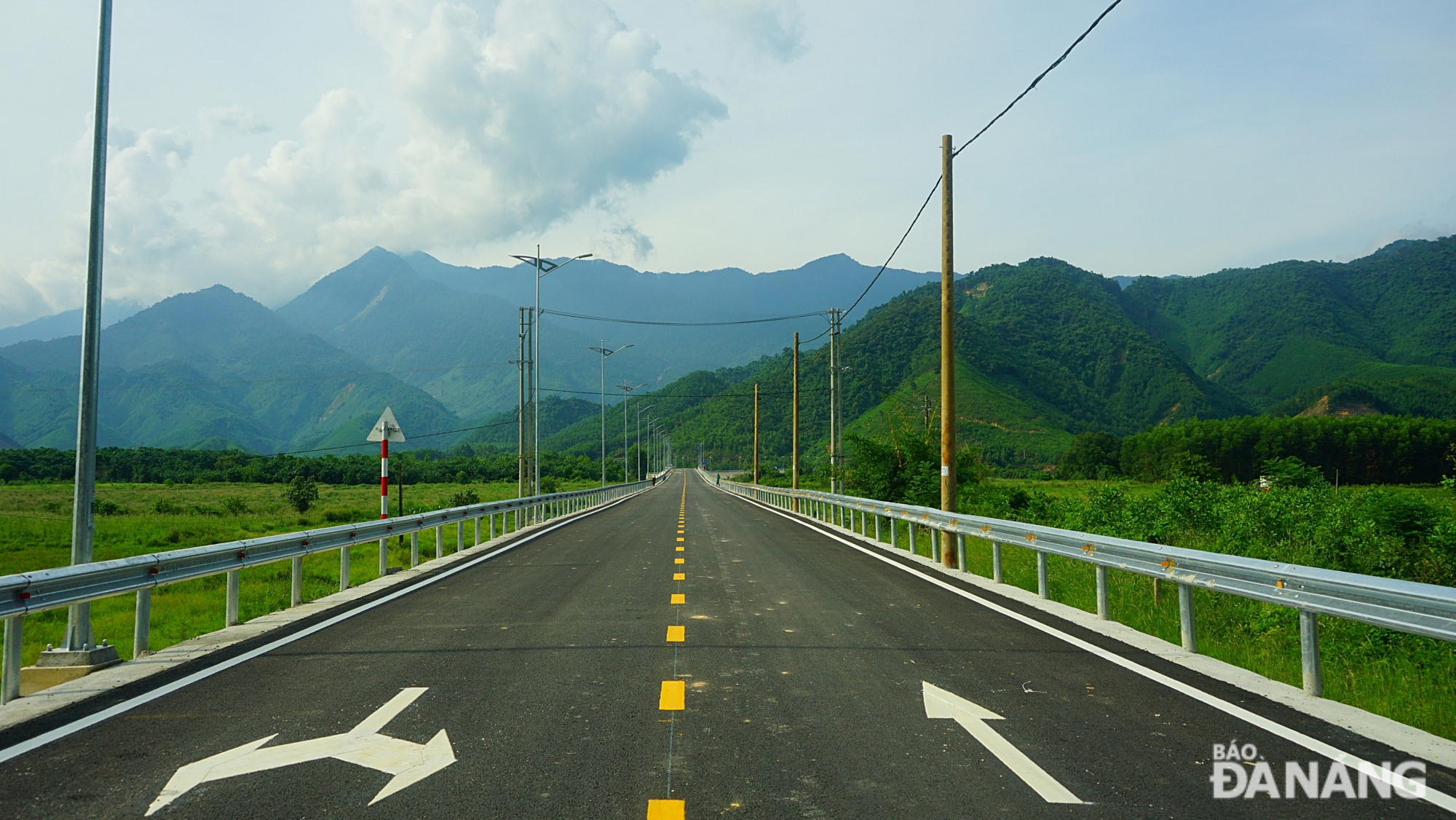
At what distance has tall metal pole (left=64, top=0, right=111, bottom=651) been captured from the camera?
7398mm

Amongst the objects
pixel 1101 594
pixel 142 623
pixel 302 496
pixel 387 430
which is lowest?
pixel 302 496

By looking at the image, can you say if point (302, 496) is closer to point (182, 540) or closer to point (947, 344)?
point (182, 540)

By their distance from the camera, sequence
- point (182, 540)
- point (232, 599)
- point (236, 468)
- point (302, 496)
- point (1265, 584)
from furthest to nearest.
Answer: point (236, 468), point (302, 496), point (182, 540), point (232, 599), point (1265, 584)

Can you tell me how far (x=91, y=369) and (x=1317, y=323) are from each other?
202 metres

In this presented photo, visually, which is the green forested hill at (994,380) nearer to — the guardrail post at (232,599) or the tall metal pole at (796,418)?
the tall metal pole at (796,418)

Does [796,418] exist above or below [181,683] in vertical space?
above

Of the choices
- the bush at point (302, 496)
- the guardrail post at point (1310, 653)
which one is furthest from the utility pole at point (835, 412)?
the bush at point (302, 496)

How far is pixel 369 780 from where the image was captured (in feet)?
14.7

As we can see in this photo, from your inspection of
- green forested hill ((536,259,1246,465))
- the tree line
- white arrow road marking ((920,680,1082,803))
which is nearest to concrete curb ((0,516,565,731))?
white arrow road marking ((920,680,1082,803))

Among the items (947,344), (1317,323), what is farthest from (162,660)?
(1317,323)

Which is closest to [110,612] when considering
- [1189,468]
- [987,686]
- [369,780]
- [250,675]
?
[250,675]

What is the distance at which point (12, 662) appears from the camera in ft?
20.1

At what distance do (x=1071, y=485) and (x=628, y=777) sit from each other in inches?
2876

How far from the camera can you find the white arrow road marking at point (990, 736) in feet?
14.3
